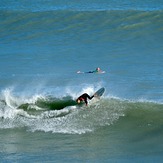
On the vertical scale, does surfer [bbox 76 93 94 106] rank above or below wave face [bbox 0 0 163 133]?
below

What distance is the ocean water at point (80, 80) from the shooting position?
1711 cm

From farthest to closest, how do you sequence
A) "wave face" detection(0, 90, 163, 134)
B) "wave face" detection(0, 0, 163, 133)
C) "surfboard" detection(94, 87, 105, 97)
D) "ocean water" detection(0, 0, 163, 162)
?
"surfboard" detection(94, 87, 105, 97) < "wave face" detection(0, 0, 163, 133) < "wave face" detection(0, 90, 163, 134) < "ocean water" detection(0, 0, 163, 162)

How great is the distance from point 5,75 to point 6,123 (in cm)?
673

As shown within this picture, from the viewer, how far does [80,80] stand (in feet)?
81.3

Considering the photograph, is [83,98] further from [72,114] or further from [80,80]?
[80,80]

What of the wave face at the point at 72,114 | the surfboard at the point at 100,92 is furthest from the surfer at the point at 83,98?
the surfboard at the point at 100,92

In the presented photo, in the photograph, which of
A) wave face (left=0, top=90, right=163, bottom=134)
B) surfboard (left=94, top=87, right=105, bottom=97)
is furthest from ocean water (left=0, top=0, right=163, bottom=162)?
surfboard (left=94, top=87, right=105, bottom=97)

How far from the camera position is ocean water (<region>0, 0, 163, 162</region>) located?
1711 centimetres

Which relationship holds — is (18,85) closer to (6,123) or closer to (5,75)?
(5,75)

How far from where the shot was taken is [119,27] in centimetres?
3309

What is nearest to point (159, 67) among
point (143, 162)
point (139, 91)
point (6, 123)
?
point (139, 91)

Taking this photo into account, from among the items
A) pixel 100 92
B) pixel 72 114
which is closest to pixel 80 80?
pixel 100 92

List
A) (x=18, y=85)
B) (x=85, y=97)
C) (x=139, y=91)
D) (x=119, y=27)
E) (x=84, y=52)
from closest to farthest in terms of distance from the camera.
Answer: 1. (x=85, y=97)
2. (x=139, y=91)
3. (x=18, y=85)
4. (x=84, y=52)
5. (x=119, y=27)

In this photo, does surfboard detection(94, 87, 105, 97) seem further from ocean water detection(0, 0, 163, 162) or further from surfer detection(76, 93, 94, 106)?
surfer detection(76, 93, 94, 106)
